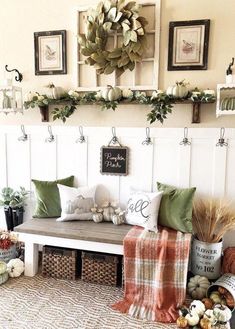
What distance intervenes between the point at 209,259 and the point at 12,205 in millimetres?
1795

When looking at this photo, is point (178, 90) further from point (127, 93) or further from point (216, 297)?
point (216, 297)

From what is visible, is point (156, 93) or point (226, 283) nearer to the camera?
point (226, 283)

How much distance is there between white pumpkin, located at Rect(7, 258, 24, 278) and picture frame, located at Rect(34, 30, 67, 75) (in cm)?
168

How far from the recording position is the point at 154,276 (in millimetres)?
2143

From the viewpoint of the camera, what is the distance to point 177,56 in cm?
251

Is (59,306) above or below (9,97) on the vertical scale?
below

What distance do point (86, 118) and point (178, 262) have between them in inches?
57.9

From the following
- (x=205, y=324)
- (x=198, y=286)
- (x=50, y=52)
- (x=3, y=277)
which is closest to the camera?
(x=205, y=324)

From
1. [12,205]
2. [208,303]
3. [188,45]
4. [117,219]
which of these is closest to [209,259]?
[208,303]

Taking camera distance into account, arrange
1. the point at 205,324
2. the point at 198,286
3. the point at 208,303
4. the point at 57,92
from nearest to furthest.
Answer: the point at 205,324 → the point at 208,303 → the point at 198,286 → the point at 57,92

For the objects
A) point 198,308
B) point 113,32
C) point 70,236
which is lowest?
point 198,308

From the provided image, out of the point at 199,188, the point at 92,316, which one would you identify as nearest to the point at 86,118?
the point at 199,188

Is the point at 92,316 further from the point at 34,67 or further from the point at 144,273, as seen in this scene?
the point at 34,67

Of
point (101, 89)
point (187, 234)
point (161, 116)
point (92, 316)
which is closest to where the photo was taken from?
point (92, 316)
